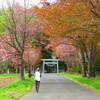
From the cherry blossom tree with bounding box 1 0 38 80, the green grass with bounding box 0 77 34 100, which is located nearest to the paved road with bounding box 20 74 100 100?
the green grass with bounding box 0 77 34 100

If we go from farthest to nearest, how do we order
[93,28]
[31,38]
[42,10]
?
[31,38], [93,28], [42,10]

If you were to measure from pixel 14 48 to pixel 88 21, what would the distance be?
9457 millimetres

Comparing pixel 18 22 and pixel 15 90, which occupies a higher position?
pixel 18 22

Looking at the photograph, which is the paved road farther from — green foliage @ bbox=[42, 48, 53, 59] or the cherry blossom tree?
green foliage @ bbox=[42, 48, 53, 59]

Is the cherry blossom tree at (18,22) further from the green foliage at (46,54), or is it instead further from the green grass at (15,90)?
the green foliage at (46,54)

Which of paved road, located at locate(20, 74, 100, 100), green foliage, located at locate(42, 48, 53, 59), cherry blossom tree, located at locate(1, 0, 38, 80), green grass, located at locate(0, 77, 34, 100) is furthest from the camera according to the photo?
green foliage, located at locate(42, 48, 53, 59)

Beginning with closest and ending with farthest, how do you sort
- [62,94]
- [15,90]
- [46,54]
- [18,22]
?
[62,94] < [15,90] < [18,22] < [46,54]

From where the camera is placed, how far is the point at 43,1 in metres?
18.4

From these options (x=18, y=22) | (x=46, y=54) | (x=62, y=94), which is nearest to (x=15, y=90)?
(x=62, y=94)

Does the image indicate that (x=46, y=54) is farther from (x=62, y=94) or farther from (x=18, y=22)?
(x=62, y=94)

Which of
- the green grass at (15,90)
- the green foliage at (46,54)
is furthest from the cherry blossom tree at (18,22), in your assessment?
the green foliage at (46,54)

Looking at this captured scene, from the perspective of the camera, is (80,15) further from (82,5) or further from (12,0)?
(12,0)

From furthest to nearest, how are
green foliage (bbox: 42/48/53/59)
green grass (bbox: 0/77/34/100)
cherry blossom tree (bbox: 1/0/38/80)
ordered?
1. green foliage (bbox: 42/48/53/59)
2. cherry blossom tree (bbox: 1/0/38/80)
3. green grass (bbox: 0/77/34/100)

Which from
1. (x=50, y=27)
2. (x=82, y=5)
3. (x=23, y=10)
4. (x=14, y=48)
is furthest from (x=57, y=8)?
(x=14, y=48)
